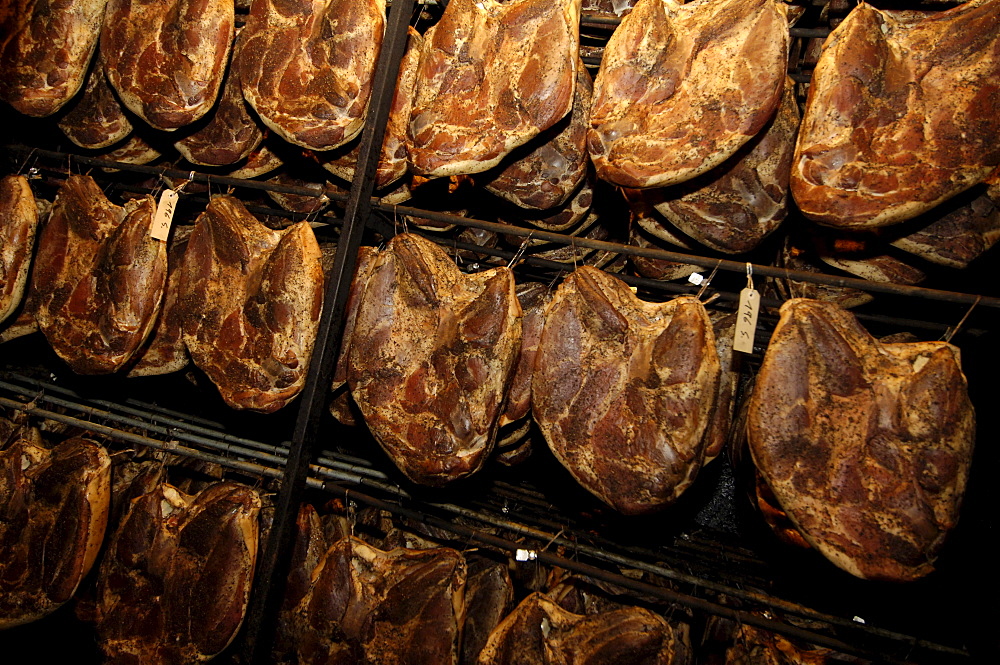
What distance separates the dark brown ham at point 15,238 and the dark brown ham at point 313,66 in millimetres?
1327

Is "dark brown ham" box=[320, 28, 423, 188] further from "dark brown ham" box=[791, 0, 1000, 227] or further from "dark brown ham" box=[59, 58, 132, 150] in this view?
"dark brown ham" box=[791, 0, 1000, 227]

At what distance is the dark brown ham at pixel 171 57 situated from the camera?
238 centimetres

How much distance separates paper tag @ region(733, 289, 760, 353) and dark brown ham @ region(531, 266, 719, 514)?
11cm

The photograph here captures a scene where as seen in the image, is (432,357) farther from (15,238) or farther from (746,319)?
(15,238)

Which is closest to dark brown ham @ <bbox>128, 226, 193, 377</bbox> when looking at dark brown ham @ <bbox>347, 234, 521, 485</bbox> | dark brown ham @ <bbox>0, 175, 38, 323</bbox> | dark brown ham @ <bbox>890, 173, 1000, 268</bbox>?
dark brown ham @ <bbox>0, 175, 38, 323</bbox>

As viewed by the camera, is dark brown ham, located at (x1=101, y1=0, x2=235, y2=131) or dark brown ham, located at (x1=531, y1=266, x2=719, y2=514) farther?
dark brown ham, located at (x1=101, y1=0, x2=235, y2=131)

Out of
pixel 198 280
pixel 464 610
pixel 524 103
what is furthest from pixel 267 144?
pixel 464 610

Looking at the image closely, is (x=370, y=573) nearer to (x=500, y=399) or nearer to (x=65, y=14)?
(x=500, y=399)

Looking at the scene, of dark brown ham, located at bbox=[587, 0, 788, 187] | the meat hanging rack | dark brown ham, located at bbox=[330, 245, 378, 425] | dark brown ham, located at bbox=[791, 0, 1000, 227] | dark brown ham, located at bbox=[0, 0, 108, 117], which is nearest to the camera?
dark brown ham, located at bbox=[791, 0, 1000, 227]

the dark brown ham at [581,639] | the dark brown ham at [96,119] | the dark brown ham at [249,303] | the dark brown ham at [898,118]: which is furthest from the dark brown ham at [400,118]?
the dark brown ham at [581,639]

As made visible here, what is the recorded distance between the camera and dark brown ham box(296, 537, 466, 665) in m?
2.23

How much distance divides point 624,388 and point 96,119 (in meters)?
2.95

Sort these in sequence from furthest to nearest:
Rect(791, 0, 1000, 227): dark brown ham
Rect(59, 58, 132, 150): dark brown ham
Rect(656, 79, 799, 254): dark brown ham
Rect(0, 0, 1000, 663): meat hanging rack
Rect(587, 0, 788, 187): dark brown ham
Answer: Rect(59, 58, 132, 150): dark brown ham → Rect(656, 79, 799, 254): dark brown ham → Rect(0, 0, 1000, 663): meat hanging rack → Rect(587, 0, 788, 187): dark brown ham → Rect(791, 0, 1000, 227): dark brown ham

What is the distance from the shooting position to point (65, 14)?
2.62 m
